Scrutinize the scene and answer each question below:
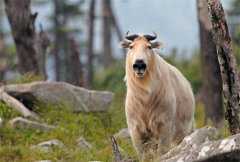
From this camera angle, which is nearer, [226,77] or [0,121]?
[226,77]

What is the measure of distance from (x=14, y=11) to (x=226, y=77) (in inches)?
329

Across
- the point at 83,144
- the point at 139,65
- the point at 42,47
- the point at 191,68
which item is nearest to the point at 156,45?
the point at 139,65

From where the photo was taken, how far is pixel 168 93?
547 inches

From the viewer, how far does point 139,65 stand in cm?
1336

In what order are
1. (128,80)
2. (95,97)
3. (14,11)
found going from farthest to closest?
(14,11)
(95,97)
(128,80)

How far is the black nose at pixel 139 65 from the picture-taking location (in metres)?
13.3

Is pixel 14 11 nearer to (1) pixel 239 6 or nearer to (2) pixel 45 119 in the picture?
(2) pixel 45 119

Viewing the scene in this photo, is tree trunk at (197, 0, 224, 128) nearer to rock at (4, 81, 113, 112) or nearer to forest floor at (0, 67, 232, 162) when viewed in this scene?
forest floor at (0, 67, 232, 162)

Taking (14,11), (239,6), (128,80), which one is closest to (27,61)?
(14,11)

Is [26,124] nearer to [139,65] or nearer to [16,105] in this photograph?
[16,105]

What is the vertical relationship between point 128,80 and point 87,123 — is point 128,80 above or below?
above

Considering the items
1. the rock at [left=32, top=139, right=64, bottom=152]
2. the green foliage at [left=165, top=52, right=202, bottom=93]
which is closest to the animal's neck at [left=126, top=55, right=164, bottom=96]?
the rock at [left=32, top=139, right=64, bottom=152]

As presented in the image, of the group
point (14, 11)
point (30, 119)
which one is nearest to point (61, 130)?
point (30, 119)

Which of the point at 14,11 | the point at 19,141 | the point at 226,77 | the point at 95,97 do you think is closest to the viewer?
the point at 226,77
